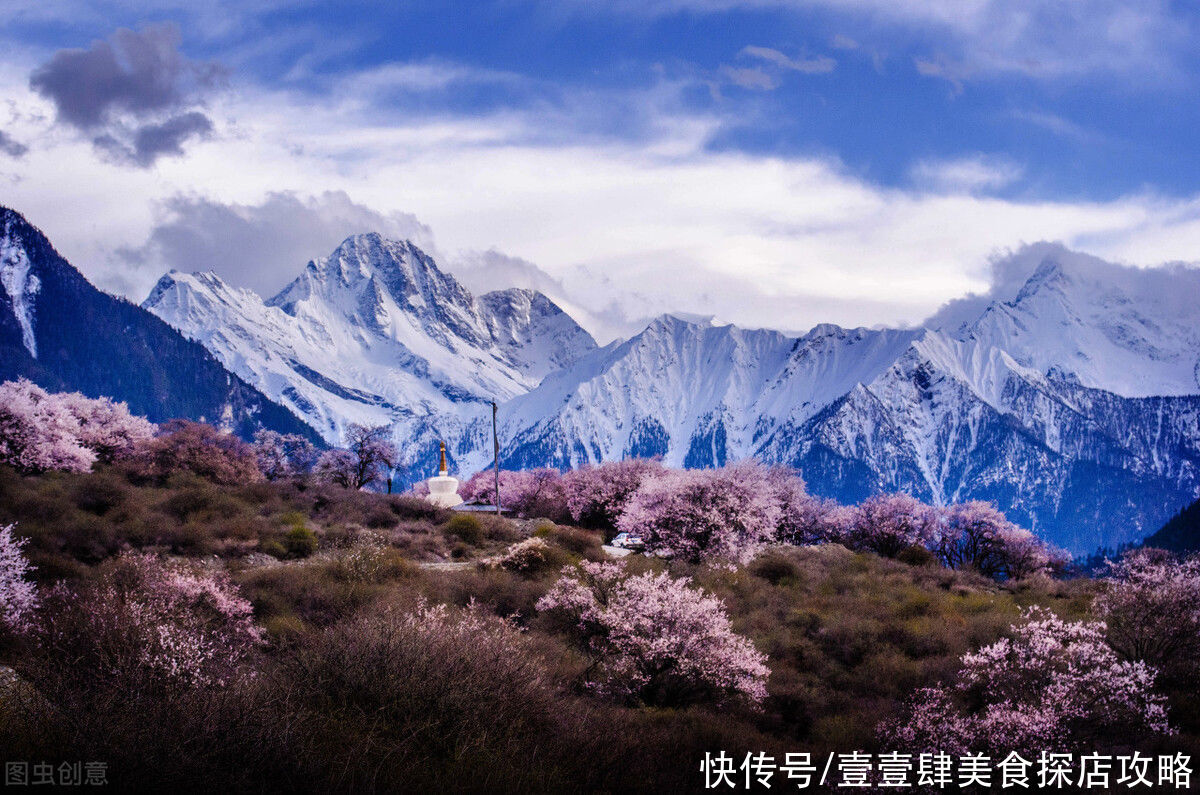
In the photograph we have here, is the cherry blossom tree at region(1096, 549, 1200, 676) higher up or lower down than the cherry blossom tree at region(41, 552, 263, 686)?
lower down

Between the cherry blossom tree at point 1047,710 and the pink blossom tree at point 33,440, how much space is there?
37342mm

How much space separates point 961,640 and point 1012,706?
725 cm

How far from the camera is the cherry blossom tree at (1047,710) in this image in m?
13.4

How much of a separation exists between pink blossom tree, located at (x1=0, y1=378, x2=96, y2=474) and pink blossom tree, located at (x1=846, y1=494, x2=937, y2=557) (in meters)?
45.3

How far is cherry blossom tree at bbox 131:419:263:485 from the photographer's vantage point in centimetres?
4122

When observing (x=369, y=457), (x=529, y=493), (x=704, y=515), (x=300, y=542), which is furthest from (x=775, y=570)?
(x=369, y=457)

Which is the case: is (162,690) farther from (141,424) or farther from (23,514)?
(141,424)

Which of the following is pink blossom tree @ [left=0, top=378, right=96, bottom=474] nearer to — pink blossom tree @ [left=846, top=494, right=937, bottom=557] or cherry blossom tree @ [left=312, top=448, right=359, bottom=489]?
cherry blossom tree @ [left=312, top=448, right=359, bottom=489]

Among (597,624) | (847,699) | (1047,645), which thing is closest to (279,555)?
(597,624)

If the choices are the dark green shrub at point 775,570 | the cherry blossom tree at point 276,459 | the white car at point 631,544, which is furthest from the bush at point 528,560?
the cherry blossom tree at point 276,459

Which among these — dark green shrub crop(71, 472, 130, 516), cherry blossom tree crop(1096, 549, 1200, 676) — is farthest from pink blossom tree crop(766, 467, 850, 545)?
dark green shrub crop(71, 472, 130, 516)

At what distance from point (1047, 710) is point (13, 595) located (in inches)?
797

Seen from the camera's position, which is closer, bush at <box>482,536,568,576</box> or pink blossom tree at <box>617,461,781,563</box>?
bush at <box>482,536,568,576</box>

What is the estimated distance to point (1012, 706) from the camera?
1478 cm
